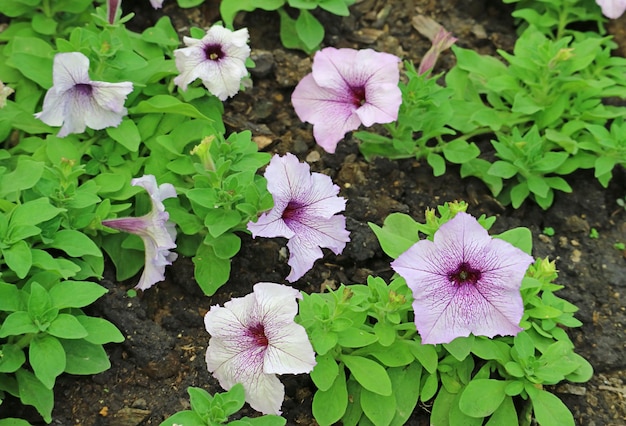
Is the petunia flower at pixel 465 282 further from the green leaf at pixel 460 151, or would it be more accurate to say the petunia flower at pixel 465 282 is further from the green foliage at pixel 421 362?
the green leaf at pixel 460 151

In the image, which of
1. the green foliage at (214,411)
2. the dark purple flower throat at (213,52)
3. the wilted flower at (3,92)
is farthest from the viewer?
the dark purple flower throat at (213,52)

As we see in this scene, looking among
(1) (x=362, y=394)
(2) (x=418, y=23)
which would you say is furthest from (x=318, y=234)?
(2) (x=418, y=23)

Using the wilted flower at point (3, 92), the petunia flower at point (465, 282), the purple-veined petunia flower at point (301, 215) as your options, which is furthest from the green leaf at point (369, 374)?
the wilted flower at point (3, 92)

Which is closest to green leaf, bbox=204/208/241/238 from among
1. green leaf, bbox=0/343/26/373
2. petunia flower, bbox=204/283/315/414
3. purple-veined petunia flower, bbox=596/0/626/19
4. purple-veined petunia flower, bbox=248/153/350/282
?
purple-veined petunia flower, bbox=248/153/350/282

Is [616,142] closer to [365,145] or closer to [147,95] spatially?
[365,145]

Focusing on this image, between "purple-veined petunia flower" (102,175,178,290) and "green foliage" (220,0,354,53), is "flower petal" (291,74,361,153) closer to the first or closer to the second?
"green foliage" (220,0,354,53)
